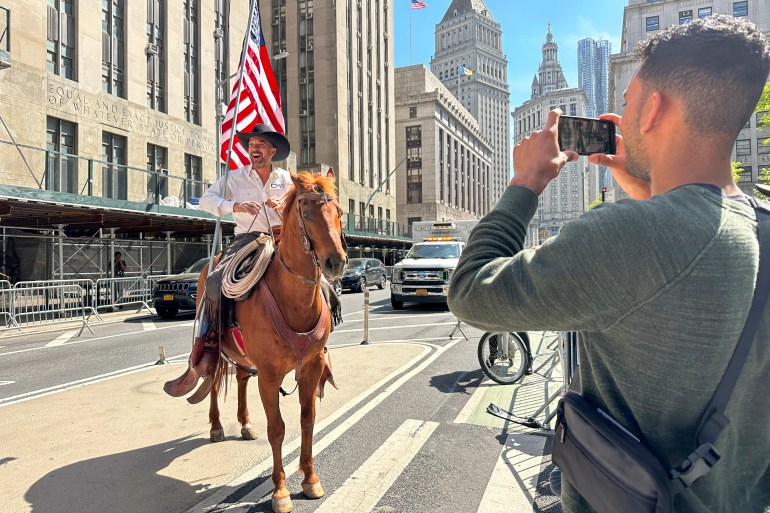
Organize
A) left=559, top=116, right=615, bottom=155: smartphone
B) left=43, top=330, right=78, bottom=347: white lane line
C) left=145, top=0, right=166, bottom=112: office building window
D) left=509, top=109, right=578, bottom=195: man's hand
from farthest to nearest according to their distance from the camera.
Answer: left=145, top=0, right=166, bottom=112: office building window → left=43, top=330, right=78, bottom=347: white lane line → left=559, top=116, right=615, bottom=155: smartphone → left=509, top=109, right=578, bottom=195: man's hand

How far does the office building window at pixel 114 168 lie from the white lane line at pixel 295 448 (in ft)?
44.9

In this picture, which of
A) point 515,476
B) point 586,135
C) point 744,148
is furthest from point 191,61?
point 744,148

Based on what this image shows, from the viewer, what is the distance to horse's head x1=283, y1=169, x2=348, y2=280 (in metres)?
3.24

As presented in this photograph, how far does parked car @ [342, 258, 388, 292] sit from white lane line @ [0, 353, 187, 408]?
1450 cm

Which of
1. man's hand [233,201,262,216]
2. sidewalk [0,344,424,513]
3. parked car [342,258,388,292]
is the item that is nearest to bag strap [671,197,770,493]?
sidewalk [0,344,424,513]

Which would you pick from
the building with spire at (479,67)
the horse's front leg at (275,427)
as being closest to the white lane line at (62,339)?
the horse's front leg at (275,427)

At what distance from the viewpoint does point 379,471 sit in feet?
13.2

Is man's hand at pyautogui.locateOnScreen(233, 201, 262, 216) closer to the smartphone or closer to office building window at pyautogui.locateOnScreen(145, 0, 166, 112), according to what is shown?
the smartphone

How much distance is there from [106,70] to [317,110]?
29.8 metres

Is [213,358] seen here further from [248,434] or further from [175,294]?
[175,294]

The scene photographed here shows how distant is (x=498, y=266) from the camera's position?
1.22 m

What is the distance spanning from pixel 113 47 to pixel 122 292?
15821 millimetres

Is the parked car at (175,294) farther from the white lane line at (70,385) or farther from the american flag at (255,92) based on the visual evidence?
the american flag at (255,92)

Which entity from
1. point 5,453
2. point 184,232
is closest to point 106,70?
point 184,232
